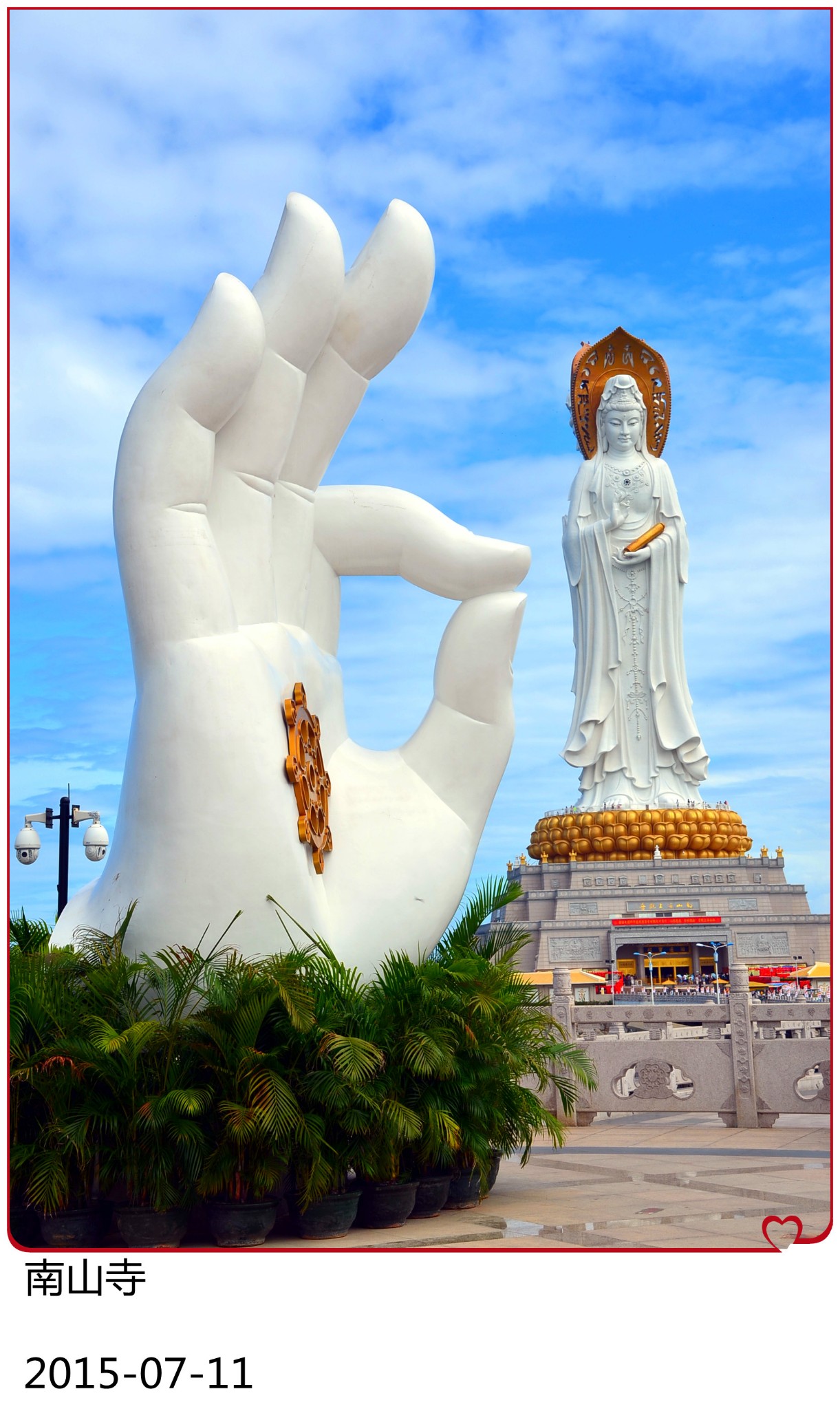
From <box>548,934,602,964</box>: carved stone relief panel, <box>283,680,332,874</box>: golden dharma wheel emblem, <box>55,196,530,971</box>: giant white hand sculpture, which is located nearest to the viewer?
<box>55,196,530,971</box>: giant white hand sculpture

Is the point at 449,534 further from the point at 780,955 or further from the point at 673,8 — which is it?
the point at 780,955

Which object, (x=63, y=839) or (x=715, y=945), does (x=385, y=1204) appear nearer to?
(x=63, y=839)

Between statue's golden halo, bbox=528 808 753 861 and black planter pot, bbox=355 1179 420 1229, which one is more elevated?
statue's golden halo, bbox=528 808 753 861

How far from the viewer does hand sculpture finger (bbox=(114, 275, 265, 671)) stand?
7082 millimetres

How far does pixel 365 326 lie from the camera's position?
7977 mm

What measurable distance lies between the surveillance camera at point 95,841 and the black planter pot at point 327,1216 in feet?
20.7

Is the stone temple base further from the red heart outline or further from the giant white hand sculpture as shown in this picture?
the red heart outline

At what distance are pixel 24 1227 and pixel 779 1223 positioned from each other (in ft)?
12.7

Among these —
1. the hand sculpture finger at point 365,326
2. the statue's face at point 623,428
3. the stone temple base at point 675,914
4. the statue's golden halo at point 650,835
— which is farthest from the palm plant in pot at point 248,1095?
the statue's face at point 623,428

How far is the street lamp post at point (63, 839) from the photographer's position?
12.4 metres

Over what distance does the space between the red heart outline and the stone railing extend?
12.1ft

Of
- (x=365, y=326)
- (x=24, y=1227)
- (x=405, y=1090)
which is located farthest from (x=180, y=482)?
(x=24, y=1227)

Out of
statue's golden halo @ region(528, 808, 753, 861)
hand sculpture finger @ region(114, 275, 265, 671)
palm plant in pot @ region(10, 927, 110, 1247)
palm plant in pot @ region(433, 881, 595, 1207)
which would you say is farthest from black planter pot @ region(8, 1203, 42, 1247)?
statue's golden halo @ region(528, 808, 753, 861)

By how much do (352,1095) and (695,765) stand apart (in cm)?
2326
